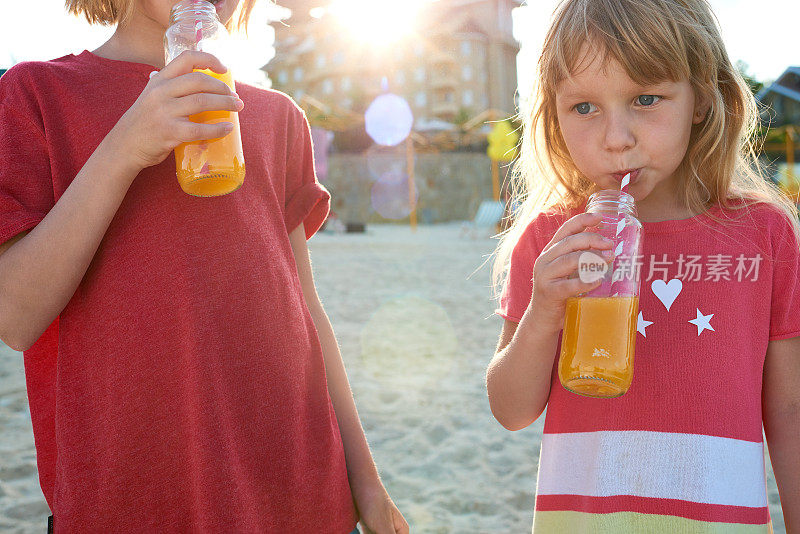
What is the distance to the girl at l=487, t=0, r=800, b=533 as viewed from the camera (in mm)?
1271

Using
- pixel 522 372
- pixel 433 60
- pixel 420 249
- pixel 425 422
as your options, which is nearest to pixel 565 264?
pixel 522 372

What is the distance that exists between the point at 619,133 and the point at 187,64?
0.79 metres

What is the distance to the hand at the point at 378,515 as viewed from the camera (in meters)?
1.30

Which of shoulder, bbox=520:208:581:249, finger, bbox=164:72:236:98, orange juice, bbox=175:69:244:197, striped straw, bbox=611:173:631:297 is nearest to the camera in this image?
finger, bbox=164:72:236:98

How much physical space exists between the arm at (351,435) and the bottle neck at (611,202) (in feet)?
1.88

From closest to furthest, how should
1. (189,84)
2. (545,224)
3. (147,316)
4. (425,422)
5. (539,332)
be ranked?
(189,84)
(147,316)
(539,332)
(545,224)
(425,422)

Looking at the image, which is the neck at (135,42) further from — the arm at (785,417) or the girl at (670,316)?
the arm at (785,417)

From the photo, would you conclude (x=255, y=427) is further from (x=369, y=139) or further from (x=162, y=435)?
(x=369, y=139)

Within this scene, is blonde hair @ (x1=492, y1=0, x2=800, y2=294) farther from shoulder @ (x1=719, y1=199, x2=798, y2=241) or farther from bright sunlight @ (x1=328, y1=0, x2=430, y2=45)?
bright sunlight @ (x1=328, y1=0, x2=430, y2=45)

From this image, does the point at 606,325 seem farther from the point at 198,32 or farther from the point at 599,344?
the point at 198,32

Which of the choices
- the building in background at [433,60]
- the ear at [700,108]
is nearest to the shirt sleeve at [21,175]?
the ear at [700,108]

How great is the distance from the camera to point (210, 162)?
114 centimetres

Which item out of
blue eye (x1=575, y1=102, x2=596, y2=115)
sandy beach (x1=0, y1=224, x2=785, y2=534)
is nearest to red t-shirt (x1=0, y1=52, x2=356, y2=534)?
blue eye (x1=575, y1=102, x2=596, y2=115)

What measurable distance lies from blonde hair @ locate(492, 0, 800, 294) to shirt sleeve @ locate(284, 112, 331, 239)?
1.47 feet
